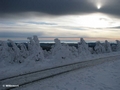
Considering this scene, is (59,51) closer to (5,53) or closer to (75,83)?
(5,53)

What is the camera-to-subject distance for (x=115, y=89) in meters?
12.3

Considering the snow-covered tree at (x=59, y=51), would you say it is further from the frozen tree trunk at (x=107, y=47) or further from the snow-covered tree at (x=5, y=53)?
the frozen tree trunk at (x=107, y=47)

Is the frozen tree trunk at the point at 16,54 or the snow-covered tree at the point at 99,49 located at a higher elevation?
the frozen tree trunk at the point at 16,54

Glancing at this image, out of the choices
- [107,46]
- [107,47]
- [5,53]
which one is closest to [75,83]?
[5,53]

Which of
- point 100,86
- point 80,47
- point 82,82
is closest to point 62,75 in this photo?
point 82,82

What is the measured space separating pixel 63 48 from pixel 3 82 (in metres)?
17.9

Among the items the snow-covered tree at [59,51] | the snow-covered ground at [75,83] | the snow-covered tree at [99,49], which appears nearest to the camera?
the snow-covered ground at [75,83]

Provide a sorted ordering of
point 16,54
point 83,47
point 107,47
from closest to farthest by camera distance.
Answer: point 16,54 → point 83,47 → point 107,47

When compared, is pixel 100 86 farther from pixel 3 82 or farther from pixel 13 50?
pixel 13 50

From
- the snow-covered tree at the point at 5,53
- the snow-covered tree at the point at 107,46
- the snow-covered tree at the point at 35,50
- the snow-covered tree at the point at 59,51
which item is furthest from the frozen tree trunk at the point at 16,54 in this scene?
the snow-covered tree at the point at 107,46

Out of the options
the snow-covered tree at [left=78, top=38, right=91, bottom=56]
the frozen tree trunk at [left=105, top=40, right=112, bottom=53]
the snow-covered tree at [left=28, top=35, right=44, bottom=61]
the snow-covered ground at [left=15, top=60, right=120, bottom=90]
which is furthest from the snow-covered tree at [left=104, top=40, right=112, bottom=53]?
the snow-covered ground at [left=15, top=60, right=120, bottom=90]

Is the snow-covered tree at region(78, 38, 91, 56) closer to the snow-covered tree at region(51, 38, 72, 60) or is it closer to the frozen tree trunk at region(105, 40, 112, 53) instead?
the snow-covered tree at region(51, 38, 72, 60)

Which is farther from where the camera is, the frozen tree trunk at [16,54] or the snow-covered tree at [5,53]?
the frozen tree trunk at [16,54]

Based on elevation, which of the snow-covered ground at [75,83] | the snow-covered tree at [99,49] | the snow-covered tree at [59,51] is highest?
the snow-covered tree at [59,51]
